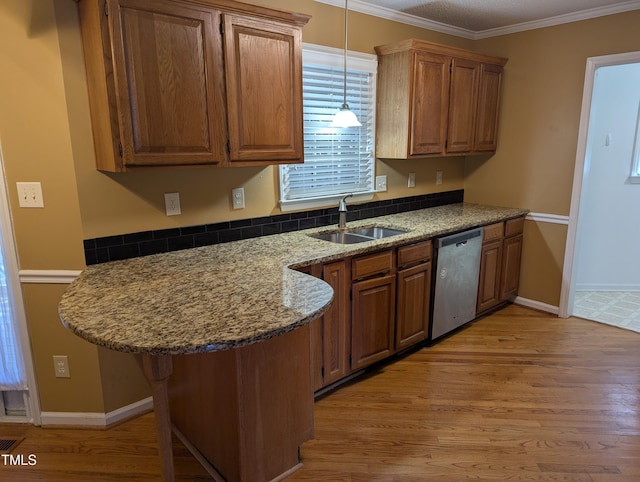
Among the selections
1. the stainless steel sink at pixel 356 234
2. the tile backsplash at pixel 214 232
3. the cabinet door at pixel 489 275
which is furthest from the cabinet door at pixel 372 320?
the cabinet door at pixel 489 275

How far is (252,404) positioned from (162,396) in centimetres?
37

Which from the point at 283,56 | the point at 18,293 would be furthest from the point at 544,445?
the point at 18,293

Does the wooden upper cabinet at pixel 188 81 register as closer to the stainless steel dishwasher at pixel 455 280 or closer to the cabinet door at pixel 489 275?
the stainless steel dishwasher at pixel 455 280

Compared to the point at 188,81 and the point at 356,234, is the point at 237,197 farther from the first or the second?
the point at 356,234

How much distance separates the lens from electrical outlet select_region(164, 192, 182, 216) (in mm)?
2400

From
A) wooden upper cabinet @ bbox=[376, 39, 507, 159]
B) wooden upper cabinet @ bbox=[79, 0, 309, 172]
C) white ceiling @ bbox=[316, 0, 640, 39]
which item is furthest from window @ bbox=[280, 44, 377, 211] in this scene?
wooden upper cabinet @ bbox=[79, 0, 309, 172]

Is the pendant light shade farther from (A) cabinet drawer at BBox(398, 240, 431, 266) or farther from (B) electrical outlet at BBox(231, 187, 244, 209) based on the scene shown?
(A) cabinet drawer at BBox(398, 240, 431, 266)

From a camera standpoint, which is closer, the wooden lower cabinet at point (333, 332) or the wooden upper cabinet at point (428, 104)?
the wooden lower cabinet at point (333, 332)

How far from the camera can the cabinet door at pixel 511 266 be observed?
3.77 metres

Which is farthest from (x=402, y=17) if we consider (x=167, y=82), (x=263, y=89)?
(x=167, y=82)

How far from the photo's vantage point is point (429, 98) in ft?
10.6

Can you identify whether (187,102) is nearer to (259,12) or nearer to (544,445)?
(259,12)

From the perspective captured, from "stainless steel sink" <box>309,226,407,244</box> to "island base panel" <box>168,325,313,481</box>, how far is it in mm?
1210

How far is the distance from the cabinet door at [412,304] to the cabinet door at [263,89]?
1.15 m
